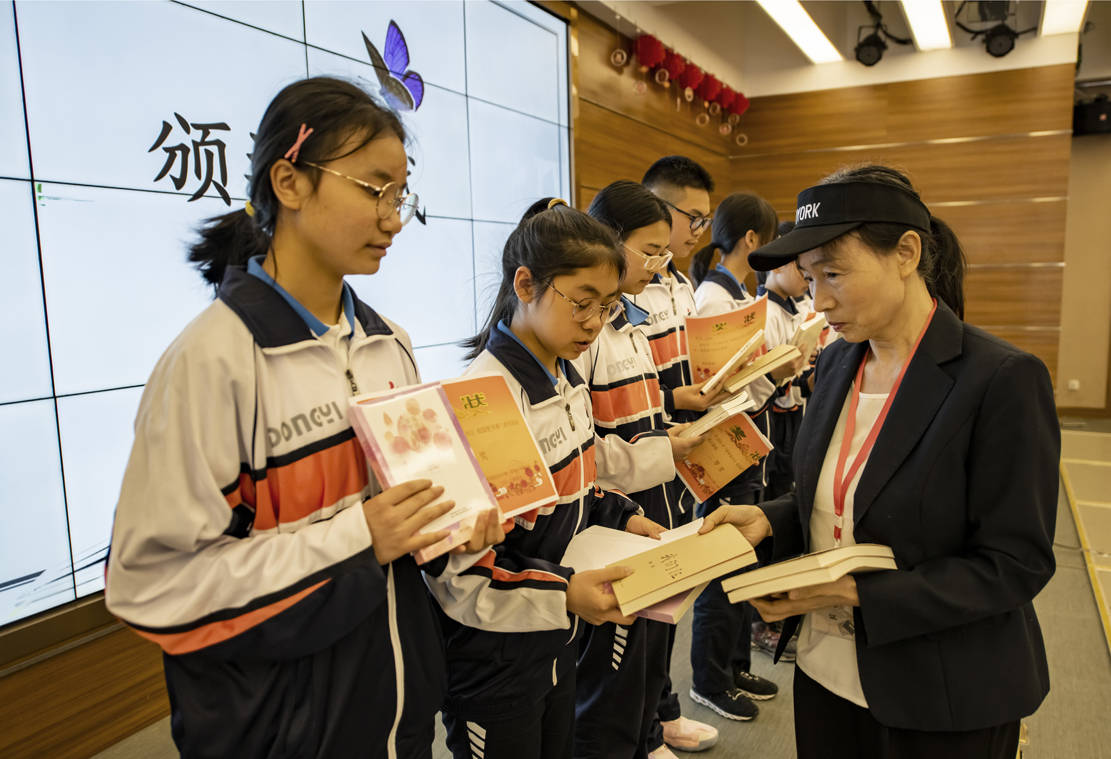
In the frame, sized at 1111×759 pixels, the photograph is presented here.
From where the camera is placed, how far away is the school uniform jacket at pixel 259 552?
2.85 ft

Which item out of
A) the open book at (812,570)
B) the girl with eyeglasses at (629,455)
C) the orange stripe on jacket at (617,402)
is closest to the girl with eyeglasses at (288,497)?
the open book at (812,570)

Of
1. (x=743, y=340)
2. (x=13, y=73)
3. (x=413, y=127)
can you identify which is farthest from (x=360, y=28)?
(x=743, y=340)

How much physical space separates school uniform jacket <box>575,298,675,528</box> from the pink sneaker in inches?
30.3

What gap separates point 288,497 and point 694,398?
143cm

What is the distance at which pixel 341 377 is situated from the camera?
3.43ft

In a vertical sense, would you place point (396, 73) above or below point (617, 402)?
above

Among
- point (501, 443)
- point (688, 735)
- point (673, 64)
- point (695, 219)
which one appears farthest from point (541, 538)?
point (673, 64)

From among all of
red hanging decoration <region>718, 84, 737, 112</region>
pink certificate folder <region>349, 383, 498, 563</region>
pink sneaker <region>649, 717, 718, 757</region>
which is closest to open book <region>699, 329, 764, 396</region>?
pink sneaker <region>649, 717, 718, 757</region>

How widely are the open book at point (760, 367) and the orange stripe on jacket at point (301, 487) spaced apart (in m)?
1.36

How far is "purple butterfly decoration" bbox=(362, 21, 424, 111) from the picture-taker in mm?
3092

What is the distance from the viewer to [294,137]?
1005mm

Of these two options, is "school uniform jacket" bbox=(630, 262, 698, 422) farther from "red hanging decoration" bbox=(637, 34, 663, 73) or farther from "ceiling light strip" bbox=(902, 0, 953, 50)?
"ceiling light strip" bbox=(902, 0, 953, 50)

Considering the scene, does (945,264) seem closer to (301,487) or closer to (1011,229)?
(301,487)

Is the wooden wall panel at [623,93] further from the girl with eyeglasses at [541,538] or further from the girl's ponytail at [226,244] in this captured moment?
the girl's ponytail at [226,244]
